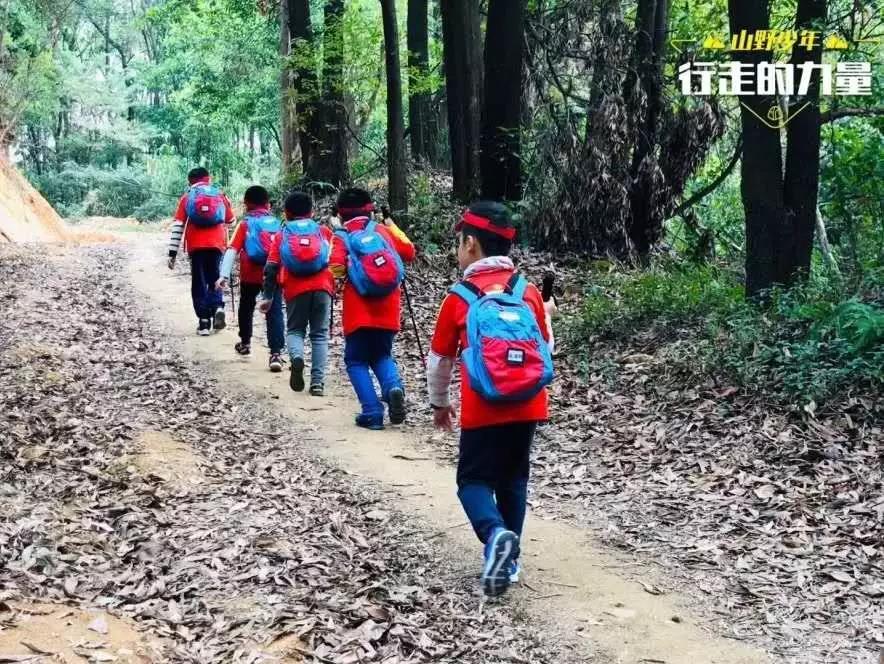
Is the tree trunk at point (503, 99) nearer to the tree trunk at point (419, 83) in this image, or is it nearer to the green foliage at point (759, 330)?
the green foliage at point (759, 330)

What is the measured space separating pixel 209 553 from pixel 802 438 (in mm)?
4606

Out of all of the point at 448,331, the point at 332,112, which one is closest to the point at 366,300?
the point at 448,331

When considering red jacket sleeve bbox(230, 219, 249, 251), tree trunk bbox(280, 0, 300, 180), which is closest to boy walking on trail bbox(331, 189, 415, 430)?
red jacket sleeve bbox(230, 219, 249, 251)

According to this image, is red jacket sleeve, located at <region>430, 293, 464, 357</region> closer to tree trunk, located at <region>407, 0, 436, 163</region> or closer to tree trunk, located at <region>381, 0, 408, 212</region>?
tree trunk, located at <region>381, 0, 408, 212</region>

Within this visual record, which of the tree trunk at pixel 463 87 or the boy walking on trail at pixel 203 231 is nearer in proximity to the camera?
the boy walking on trail at pixel 203 231

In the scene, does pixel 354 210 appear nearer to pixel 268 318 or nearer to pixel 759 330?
pixel 268 318

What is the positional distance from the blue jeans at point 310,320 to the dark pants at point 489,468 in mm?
4455

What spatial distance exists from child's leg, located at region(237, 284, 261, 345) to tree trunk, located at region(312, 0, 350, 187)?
305 inches

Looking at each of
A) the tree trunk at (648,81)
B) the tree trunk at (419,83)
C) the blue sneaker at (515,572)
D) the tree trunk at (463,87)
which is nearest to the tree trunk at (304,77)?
the tree trunk at (419,83)

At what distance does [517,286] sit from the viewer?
16.0 feet

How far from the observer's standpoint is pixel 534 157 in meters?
14.1

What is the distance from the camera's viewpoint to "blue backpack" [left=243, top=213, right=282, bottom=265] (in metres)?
10.3

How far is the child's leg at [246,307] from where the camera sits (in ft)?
35.2

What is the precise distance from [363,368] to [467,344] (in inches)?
138
